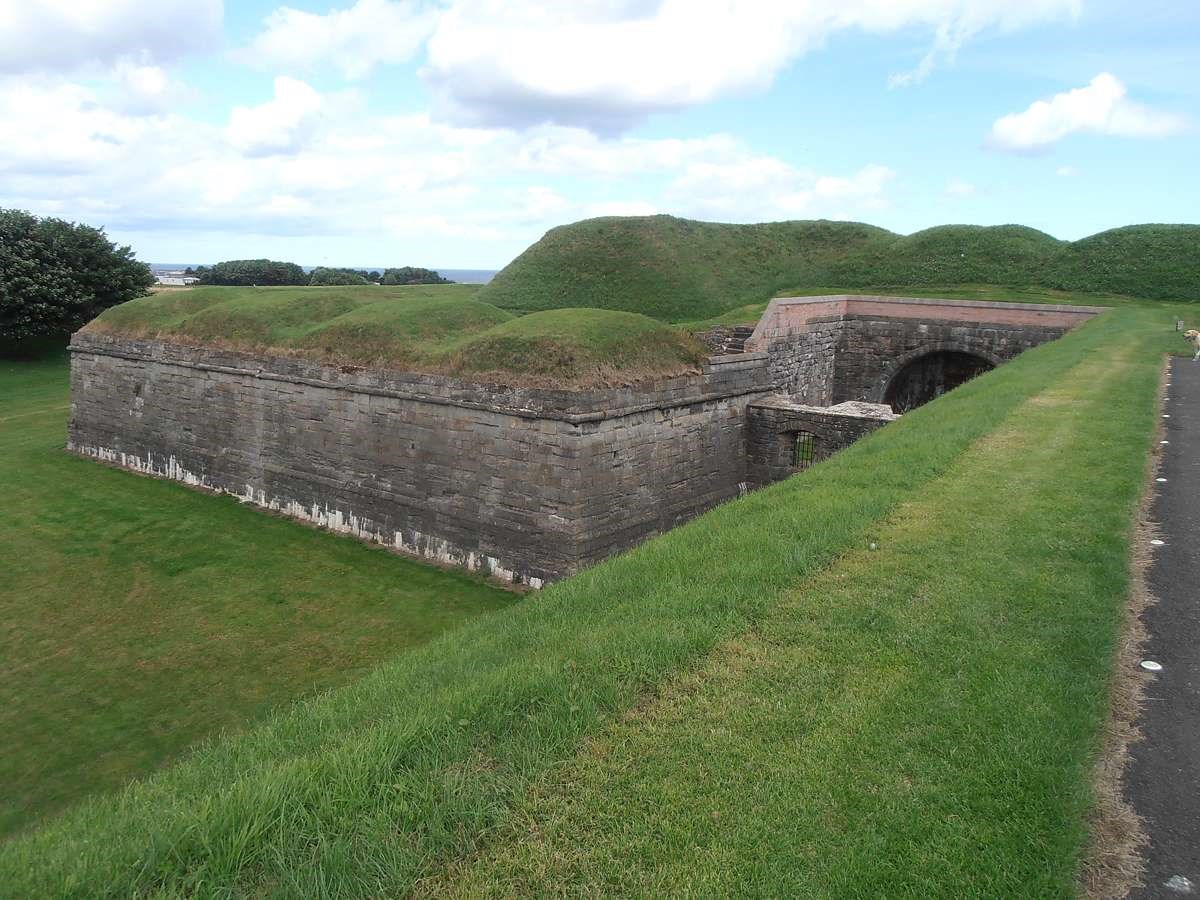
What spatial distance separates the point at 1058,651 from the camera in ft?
14.5

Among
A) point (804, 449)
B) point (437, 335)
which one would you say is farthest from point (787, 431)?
point (437, 335)

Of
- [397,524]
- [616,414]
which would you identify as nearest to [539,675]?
[616,414]

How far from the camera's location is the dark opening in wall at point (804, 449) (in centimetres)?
1495

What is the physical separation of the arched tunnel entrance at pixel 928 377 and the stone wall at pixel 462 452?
10.5 m

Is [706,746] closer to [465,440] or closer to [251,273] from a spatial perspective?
[465,440]

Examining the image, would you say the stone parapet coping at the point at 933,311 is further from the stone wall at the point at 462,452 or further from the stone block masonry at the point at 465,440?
the stone wall at the point at 462,452

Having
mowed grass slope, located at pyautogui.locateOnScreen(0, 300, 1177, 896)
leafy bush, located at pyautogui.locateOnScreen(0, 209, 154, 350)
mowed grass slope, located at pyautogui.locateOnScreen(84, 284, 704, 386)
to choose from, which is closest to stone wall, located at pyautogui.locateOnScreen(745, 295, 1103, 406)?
mowed grass slope, located at pyautogui.locateOnScreen(84, 284, 704, 386)

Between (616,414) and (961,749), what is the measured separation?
8.99m

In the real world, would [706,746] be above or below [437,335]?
below

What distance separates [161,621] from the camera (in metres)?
11.5

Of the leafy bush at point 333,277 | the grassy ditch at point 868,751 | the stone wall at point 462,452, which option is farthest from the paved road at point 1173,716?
the leafy bush at point 333,277

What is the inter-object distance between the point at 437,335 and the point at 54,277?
2351 centimetres

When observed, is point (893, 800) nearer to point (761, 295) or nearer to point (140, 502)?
point (140, 502)

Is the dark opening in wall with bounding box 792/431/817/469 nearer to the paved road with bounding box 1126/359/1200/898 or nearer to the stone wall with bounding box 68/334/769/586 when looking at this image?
the stone wall with bounding box 68/334/769/586
